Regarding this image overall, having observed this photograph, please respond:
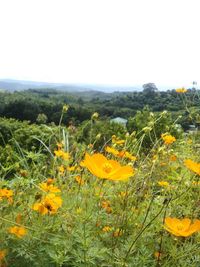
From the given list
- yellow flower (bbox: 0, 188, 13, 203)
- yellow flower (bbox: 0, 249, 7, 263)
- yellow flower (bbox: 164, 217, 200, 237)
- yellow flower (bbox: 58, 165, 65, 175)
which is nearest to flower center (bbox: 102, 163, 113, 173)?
yellow flower (bbox: 164, 217, 200, 237)

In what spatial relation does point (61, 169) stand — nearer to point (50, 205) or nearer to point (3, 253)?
point (50, 205)

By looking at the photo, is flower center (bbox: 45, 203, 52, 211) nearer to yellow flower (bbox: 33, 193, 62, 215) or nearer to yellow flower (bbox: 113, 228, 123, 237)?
yellow flower (bbox: 33, 193, 62, 215)

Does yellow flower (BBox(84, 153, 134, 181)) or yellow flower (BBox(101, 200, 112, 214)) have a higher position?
yellow flower (BBox(84, 153, 134, 181))

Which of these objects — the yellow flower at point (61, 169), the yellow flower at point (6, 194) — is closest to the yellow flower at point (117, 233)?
the yellow flower at point (6, 194)

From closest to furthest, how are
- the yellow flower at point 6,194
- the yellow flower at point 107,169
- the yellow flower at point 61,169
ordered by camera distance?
1. the yellow flower at point 107,169
2. the yellow flower at point 6,194
3. the yellow flower at point 61,169

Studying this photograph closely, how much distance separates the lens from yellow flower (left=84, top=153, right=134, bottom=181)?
3.08ft

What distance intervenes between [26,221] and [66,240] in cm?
23

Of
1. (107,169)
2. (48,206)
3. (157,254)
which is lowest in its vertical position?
(157,254)

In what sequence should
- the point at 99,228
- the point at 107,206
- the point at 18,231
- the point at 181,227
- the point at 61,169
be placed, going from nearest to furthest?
the point at 181,227 < the point at 18,231 < the point at 99,228 < the point at 107,206 < the point at 61,169

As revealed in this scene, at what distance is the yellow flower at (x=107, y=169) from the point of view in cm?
94

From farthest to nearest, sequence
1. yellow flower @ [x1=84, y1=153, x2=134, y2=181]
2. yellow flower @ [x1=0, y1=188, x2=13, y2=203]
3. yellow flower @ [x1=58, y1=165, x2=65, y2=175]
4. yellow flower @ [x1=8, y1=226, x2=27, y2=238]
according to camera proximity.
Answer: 1. yellow flower @ [x1=58, y1=165, x2=65, y2=175]
2. yellow flower @ [x1=0, y1=188, x2=13, y2=203]
3. yellow flower @ [x1=8, y1=226, x2=27, y2=238]
4. yellow flower @ [x1=84, y1=153, x2=134, y2=181]

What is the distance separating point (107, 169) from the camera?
99 centimetres

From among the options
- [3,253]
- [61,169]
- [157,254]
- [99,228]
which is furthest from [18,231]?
[61,169]

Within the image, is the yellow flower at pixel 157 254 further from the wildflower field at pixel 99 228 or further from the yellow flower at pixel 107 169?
the yellow flower at pixel 107 169
